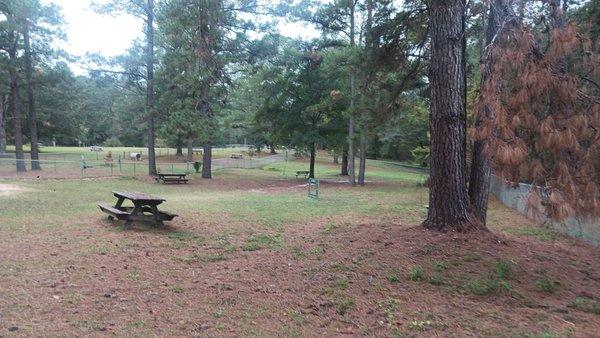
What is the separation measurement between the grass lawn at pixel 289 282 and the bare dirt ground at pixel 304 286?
0.06 feet

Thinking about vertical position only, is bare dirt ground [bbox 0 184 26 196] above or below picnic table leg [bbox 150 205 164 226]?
below

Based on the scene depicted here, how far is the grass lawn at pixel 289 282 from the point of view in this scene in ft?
13.2

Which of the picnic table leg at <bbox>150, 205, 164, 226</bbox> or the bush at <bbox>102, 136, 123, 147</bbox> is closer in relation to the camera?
the picnic table leg at <bbox>150, 205, 164, 226</bbox>

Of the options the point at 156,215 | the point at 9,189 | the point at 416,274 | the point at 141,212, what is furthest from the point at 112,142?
the point at 416,274

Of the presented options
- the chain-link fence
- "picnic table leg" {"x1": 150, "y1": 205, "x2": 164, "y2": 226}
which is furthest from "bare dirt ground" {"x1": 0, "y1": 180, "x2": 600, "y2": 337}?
the chain-link fence

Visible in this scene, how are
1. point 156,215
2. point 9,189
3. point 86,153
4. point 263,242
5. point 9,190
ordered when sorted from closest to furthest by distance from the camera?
point 263,242 < point 156,215 < point 9,190 < point 9,189 < point 86,153

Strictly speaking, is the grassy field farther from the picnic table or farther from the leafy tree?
the picnic table

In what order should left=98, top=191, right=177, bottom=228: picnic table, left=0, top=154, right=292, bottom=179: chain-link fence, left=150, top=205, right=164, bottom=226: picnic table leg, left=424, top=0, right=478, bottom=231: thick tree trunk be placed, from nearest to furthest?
1. left=424, top=0, right=478, bottom=231: thick tree trunk
2. left=98, top=191, right=177, bottom=228: picnic table
3. left=150, top=205, right=164, bottom=226: picnic table leg
4. left=0, top=154, right=292, bottom=179: chain-link fence

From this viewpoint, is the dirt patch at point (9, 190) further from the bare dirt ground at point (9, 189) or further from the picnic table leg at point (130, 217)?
the picnic table leg at point (130, 217)

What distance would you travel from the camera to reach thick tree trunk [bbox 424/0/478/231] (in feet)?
20.4

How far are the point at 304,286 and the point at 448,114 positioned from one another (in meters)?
3.04

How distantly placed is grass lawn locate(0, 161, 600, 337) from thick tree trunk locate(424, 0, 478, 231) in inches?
17.6

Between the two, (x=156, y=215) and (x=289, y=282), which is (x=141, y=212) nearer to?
(x=156, y=215)

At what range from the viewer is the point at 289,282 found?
210 inches
